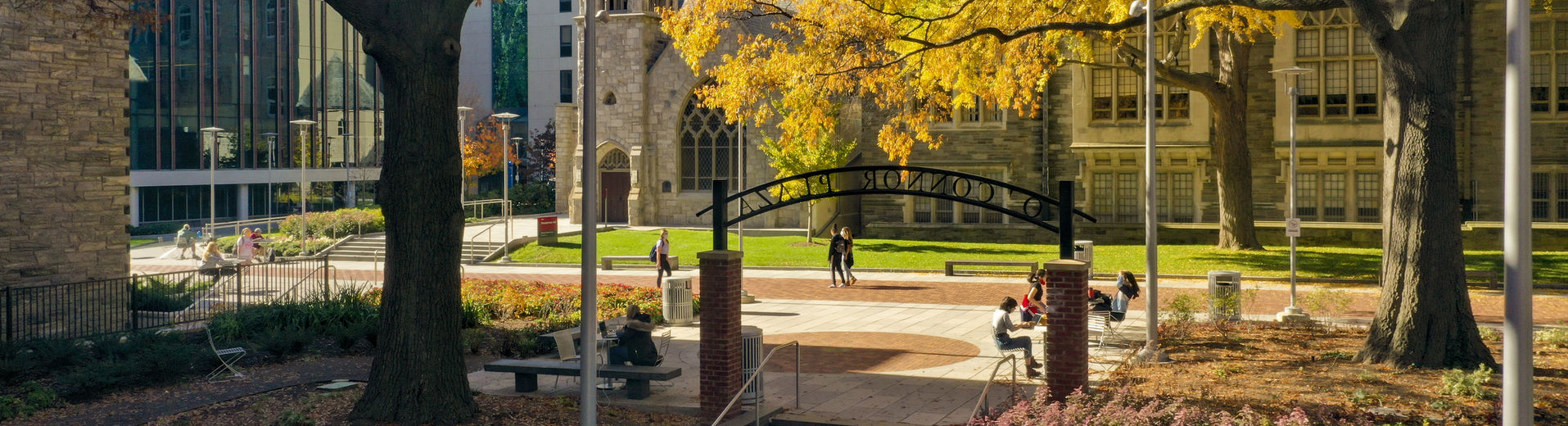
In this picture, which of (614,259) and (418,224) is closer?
(418,224)

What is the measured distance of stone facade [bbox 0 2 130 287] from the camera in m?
17.6

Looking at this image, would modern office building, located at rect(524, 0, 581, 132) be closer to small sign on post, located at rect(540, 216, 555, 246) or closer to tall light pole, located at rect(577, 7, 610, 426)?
small sign on post, located at rect(540, 216, 555, 246)

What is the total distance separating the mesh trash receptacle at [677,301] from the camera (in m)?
21.4

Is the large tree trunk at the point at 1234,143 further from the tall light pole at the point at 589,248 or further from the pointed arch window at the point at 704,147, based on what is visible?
the tall light pole at the point at 589,248

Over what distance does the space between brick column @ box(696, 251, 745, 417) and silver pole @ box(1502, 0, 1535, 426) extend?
24.7 ft

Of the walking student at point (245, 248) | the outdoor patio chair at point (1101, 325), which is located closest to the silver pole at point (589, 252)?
the outdoor patio chair at point (1101, 325)

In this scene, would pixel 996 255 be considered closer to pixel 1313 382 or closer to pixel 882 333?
pixel 882 333

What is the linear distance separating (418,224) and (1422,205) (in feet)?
38.0

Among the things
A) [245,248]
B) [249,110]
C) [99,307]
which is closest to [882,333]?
[99,307]

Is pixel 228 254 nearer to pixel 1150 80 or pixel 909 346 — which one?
pixel 909 346

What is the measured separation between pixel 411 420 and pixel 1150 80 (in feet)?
37.5

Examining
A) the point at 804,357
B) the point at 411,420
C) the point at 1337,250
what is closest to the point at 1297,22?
the point at 1337,250

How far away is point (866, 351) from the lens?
1772 centimetres

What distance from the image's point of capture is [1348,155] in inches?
1409
